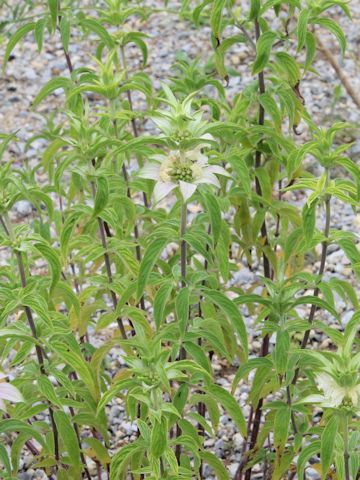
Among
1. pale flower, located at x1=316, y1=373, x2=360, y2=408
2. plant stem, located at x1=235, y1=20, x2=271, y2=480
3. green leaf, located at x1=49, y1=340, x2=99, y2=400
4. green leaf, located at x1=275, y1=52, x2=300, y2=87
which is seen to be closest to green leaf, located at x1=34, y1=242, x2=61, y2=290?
green leaf, located at x1=49, y1=340, x2=99, y2=400

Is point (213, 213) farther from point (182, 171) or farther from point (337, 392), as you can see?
point (337, 392)

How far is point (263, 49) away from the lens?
6.59 feet

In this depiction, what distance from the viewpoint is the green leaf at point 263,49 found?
201 cm

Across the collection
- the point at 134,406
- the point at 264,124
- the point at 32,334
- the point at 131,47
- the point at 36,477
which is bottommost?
the point at 36,477

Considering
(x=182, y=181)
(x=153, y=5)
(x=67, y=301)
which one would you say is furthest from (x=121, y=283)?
(x=153, y=5)

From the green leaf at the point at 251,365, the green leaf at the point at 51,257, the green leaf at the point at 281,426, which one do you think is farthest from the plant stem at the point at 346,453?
the green leaf at the point at 51,257

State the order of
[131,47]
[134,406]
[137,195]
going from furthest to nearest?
[131,47]
[137,195]
[134,406]

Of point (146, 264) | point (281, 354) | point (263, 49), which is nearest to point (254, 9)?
point (263, 49)

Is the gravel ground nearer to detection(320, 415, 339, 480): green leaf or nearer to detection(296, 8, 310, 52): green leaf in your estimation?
detection(296, 8, 310, 52): green leaf

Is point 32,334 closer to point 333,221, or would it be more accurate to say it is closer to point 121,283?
point 121,283

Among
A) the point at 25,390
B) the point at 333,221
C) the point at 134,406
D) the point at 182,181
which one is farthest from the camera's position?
the point at 333,221

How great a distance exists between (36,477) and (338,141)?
2.41 m

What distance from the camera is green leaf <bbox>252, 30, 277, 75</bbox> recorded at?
2010 mm

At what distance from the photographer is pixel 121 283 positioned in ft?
6.57
